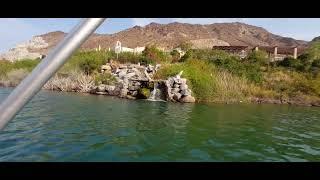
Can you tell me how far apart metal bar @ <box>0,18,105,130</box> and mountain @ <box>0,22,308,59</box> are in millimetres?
82434

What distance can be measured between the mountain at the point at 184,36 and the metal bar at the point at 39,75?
82.4 meters

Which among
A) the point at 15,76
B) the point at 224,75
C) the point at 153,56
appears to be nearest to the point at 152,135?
the point at 224,75

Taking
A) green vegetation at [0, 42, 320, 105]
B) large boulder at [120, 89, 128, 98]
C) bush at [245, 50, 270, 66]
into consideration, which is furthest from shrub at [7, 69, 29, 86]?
bush at [245, 50, 270, 66]

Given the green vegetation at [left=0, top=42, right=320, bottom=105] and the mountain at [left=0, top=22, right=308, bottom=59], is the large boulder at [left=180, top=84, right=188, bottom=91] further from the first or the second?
the mountain at [left=0, top=22, right=308, bottom=59]

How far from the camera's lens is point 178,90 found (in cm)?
2138

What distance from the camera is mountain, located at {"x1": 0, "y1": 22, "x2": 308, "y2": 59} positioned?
3450 inches

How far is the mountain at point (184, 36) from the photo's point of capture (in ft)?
287

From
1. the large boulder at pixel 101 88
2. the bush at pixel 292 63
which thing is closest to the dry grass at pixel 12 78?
the large boulder at pixel 101 88

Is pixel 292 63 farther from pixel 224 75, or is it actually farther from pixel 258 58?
pixel 224 75

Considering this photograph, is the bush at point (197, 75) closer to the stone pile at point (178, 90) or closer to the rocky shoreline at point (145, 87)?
the rocky shoreline at point (145, 87)
